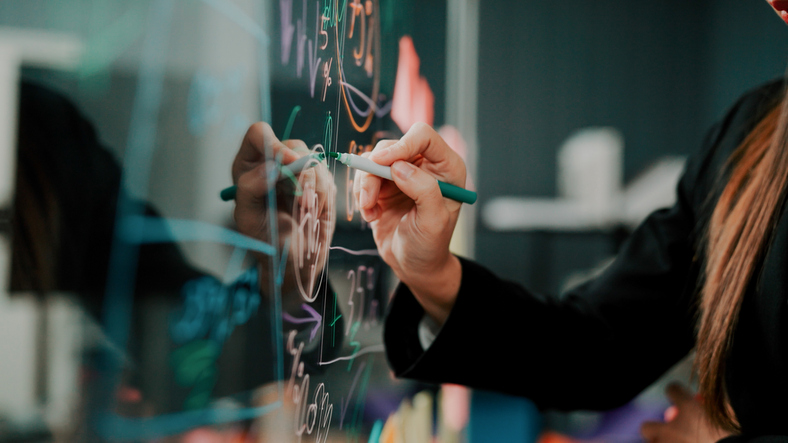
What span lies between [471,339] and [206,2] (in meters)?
0.41

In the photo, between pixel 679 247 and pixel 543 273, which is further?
pixel 543 273

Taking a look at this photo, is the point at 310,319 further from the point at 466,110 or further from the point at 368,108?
the point at 466,110

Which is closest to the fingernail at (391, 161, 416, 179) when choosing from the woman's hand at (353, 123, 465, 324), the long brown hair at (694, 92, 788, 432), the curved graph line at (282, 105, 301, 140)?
the woman's hand at (353, 123, 465, 324)

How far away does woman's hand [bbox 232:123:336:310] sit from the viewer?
Result: 0.82 feet

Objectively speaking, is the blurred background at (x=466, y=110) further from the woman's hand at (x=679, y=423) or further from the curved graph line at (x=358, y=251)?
the woman's hand at (x=679, y=423)

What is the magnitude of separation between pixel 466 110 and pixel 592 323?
0.70 metres

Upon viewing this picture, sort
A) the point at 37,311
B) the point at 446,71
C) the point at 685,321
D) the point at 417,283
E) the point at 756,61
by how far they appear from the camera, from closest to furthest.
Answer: the point at 37,311 → the point at 417,283 → the point at 685,321 → the point at 446,71 → the point at 756,61

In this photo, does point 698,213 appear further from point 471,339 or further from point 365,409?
point 365,409

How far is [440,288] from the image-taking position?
49 centimetres

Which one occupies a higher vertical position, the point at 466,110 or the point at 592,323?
the point at 466,110

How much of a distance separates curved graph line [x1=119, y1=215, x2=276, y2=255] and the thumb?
16cm

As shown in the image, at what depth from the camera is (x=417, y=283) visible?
479 mm

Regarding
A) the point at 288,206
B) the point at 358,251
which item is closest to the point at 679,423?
the point at 358,251

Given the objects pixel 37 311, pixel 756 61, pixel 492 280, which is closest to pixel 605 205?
pixel 756 61
